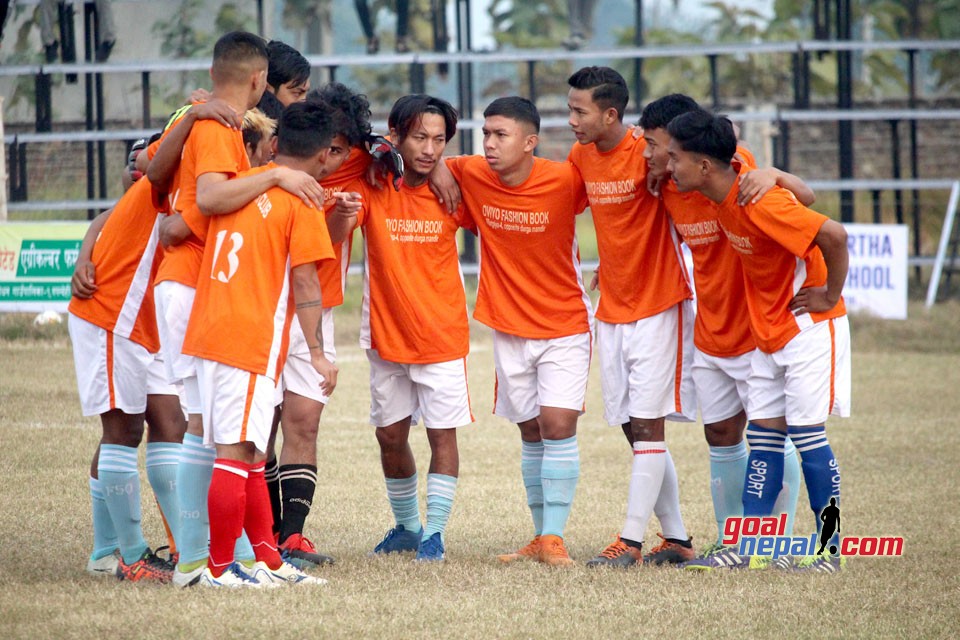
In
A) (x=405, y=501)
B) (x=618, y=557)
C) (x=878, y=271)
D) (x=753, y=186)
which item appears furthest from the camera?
(x=878, y=271)

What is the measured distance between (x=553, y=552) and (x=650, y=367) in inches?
35.8

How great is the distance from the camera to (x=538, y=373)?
552cm

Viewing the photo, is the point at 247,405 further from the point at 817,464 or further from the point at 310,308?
the point at 817,464

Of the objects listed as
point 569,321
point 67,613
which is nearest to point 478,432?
point 569,321

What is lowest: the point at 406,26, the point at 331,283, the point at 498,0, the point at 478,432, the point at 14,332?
the point at 478,432

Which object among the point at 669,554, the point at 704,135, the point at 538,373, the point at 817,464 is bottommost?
the point at 669,554

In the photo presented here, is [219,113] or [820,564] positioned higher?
[219,113]

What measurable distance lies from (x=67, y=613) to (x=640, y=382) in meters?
2.53

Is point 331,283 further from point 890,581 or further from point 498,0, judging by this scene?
point 498,0

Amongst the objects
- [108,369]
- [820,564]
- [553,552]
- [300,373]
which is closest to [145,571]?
[108,369]

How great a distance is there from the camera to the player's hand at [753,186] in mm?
5008

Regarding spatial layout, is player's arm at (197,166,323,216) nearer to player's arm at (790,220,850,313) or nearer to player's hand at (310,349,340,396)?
player's hand at (310,349,340,396)

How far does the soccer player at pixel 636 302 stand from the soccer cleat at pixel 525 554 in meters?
0.31

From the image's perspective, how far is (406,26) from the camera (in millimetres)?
15484
